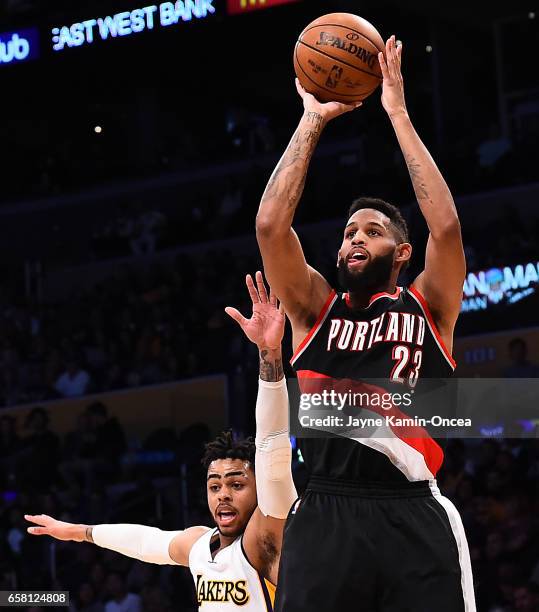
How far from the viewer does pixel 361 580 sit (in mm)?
3574

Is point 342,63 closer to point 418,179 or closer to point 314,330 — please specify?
point 418,179

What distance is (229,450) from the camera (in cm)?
527

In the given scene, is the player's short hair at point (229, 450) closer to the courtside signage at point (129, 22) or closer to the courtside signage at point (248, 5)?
the courtside signage at point (248, 5)

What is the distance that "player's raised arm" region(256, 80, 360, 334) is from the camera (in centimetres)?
383

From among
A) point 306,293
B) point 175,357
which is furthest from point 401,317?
point 175,357

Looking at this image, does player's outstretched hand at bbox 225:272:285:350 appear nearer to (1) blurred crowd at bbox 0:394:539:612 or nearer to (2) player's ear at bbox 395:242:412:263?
(2) player's ear at bbox 395:242:412:263

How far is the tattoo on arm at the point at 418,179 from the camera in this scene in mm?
3857

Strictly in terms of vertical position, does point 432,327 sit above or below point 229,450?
above

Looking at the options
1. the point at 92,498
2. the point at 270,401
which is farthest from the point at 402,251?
the point at 92,498

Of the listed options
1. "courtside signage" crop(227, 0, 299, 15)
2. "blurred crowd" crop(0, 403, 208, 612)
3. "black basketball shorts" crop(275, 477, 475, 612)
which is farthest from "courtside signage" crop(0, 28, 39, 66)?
"black basketball shorts" crop(275, 477, 475, 612)

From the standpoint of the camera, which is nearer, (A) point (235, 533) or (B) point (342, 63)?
(B) point (342, 63)

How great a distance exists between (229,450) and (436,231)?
1813 mm

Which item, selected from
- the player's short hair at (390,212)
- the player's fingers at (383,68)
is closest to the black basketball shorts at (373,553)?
the player's short hair at (390,212)

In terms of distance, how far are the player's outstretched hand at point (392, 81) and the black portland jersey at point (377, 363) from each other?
605 mm
